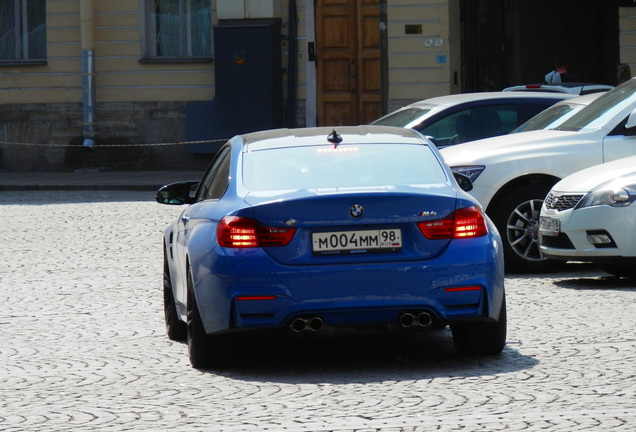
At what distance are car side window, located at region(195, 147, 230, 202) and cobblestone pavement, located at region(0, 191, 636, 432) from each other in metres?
0.93

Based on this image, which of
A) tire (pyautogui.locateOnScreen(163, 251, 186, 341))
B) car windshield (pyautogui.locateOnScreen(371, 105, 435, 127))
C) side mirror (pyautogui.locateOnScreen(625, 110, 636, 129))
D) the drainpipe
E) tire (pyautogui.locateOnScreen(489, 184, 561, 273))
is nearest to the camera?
tire (pyautogui.locateOnScreen(163, 251, 186, 341))

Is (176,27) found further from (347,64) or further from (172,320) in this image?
(172,320)

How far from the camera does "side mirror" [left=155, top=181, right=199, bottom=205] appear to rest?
9.74 metres

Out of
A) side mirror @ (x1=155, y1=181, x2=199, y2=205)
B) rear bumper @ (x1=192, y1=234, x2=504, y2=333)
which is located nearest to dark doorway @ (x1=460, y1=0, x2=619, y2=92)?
side mirror @ (x1=155, y1=181, x2=199, y2=205)

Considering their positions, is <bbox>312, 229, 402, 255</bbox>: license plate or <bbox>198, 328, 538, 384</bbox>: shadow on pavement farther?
<bbox>198, 328, 538, 384</bbox>: shadow on pavement

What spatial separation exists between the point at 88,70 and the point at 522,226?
17628mm

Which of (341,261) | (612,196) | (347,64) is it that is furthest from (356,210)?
(347,64)

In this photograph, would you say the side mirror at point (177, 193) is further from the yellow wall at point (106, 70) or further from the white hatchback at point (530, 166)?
the yellow wall at point (106, 70)

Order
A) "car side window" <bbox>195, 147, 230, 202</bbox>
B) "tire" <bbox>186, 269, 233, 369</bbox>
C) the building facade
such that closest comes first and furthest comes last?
"tire" <bbox>186, 269, 233, 369</bbox> → "car side window" <bbox>195, 147, 230, 202</bbox> → the building facade

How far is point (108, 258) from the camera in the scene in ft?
48.9

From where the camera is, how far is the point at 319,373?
819 centimetres

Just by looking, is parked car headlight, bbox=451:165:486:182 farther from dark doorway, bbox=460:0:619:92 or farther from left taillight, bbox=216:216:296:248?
dark doorway, bbox=460:0:619:92

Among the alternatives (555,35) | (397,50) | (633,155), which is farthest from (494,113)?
(555,35)

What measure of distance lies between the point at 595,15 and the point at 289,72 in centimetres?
1209
